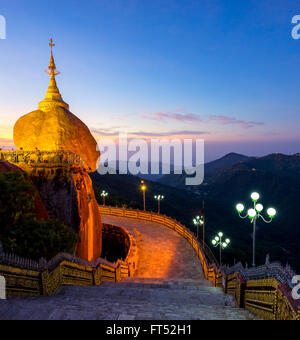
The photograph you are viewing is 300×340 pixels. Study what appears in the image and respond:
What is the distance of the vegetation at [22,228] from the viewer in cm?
883

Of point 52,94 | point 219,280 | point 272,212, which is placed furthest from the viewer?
point 52,94

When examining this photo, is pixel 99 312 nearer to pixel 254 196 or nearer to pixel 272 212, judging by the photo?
pixel 272 212

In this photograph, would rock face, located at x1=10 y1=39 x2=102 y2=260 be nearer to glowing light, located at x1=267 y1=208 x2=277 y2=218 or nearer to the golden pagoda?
the golden pagoda

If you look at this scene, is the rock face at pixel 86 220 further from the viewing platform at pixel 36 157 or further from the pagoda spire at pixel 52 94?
the pagoda spire at pixel 52 94

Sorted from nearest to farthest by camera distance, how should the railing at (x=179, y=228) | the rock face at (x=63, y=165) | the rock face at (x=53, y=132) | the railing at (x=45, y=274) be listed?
1. the railing at (x=45, y=274)
2. the railing at (x=179, y=228)
3. the rock face at (x=63, y=165)
4. the rock face at (x=53, y=132)

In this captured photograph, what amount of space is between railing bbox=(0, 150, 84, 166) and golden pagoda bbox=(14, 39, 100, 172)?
0.62m

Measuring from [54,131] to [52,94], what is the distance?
14.0 ft

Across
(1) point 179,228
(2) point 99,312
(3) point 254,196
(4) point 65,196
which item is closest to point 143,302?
(2) point 99,312

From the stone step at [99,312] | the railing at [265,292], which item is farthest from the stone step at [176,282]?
the stone step at [99,312]

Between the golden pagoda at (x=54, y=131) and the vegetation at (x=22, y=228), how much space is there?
22.2ft

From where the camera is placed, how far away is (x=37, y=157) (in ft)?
50.1

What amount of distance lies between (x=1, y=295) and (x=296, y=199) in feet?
507

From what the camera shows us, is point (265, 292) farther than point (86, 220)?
No

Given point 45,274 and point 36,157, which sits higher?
point 36,157
